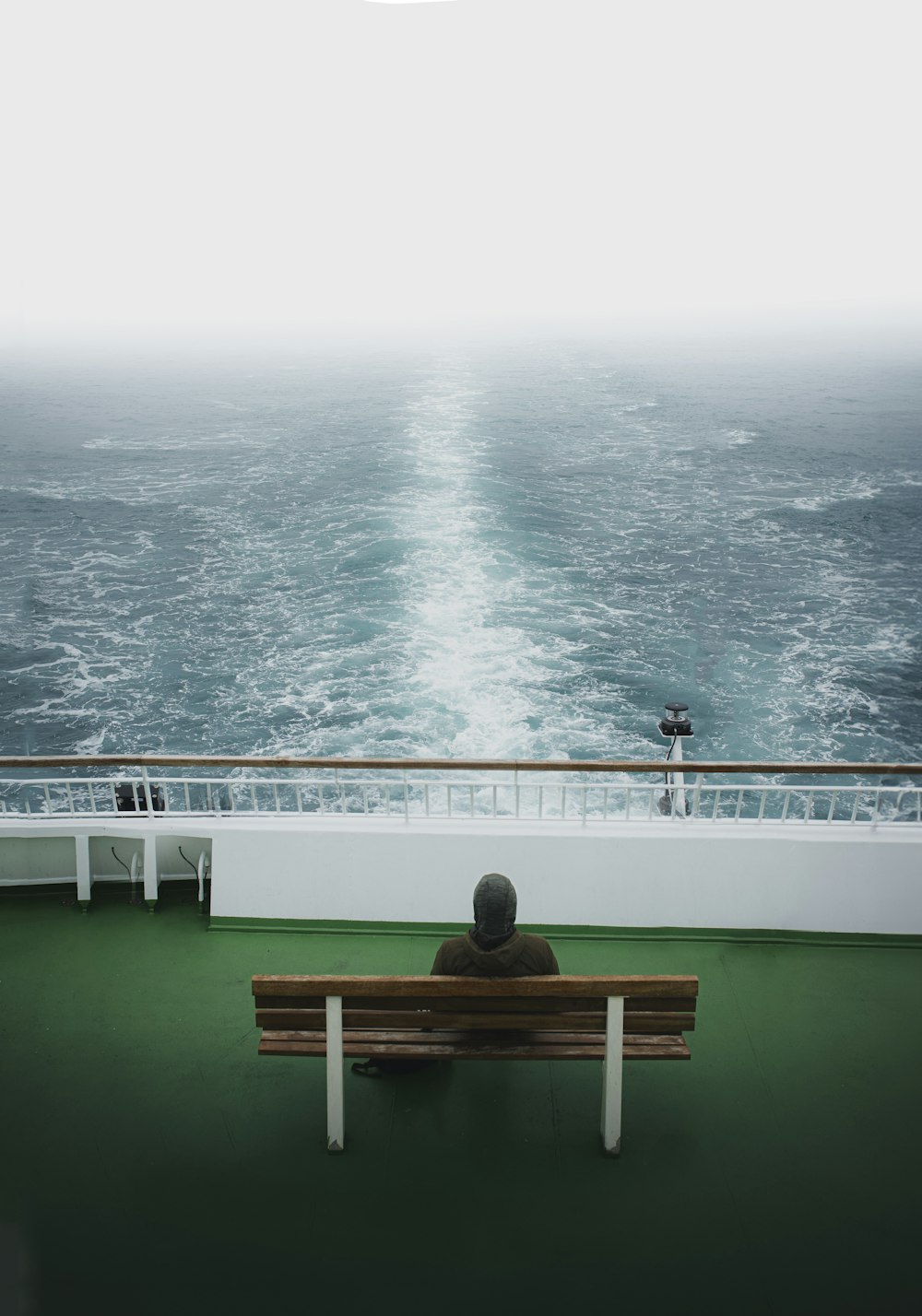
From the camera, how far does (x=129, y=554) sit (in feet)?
77.6

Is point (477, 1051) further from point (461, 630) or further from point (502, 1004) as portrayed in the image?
point (461, 630)

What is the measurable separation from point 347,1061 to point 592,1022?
1.05 metres

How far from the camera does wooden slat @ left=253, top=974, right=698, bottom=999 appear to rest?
115 inches

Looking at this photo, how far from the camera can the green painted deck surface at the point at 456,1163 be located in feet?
9.07

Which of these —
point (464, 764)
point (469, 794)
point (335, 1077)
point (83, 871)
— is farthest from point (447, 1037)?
point (469, 794)

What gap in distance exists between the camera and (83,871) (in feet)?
15.0

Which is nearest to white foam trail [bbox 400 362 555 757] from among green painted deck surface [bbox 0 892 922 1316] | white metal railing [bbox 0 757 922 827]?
white metal railing [bbox 0 757 922 827]

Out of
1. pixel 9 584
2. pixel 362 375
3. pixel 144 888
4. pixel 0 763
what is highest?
pixel 362 375

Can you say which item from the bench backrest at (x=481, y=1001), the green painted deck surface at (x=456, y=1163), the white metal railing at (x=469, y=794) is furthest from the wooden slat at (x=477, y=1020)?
the white metal railing at (x=469, y=794)

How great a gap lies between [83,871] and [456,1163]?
7.66 feet

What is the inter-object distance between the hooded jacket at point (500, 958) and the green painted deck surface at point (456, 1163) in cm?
61

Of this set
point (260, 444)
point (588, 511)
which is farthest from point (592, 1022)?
point (260, 444)

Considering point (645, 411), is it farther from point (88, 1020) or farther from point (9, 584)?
point (88, 1020)

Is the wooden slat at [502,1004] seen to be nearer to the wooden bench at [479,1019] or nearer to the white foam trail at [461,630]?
the wooden bench at [479,1019]
